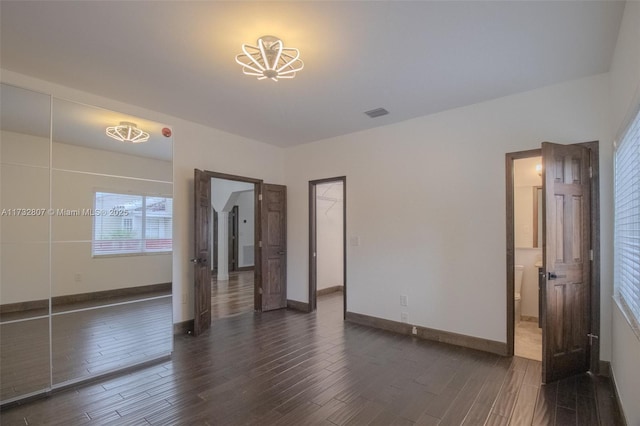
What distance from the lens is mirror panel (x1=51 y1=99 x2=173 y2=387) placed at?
2904mm

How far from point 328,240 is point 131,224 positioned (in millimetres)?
4304

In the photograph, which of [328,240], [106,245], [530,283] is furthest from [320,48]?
[328,240]

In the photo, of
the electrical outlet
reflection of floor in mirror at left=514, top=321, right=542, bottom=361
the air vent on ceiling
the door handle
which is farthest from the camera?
the electrical outlet

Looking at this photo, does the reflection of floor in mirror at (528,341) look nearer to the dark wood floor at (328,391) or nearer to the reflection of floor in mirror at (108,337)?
the dark wood floor at (328,391)

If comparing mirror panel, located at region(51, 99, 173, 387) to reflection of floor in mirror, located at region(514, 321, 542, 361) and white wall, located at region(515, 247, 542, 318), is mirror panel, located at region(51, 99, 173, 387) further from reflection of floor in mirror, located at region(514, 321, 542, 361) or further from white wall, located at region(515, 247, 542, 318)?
white wall, located at region(515, 247, 542, 318)

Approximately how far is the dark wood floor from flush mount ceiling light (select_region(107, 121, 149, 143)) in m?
2.47

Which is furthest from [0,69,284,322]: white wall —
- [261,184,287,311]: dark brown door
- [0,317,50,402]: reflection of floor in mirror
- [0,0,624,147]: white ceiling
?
[0,317,50,402]: reflection of floor in mirror

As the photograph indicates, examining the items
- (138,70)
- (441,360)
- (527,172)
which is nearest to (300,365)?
(441,360)

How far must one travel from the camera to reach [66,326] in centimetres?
299

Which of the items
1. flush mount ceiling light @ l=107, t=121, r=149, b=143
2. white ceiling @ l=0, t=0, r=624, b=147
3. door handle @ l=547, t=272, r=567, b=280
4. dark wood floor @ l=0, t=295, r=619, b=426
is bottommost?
dark wood floor @ l=0, t=295, r=619, b=426

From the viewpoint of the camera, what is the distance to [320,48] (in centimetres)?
256

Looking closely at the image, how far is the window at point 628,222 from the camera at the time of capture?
76.9 inches

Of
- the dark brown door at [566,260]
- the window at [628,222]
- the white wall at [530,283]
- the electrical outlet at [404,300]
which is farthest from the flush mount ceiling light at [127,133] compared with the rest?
the white wall at [530,283]

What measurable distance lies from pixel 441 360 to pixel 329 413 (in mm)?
1580
